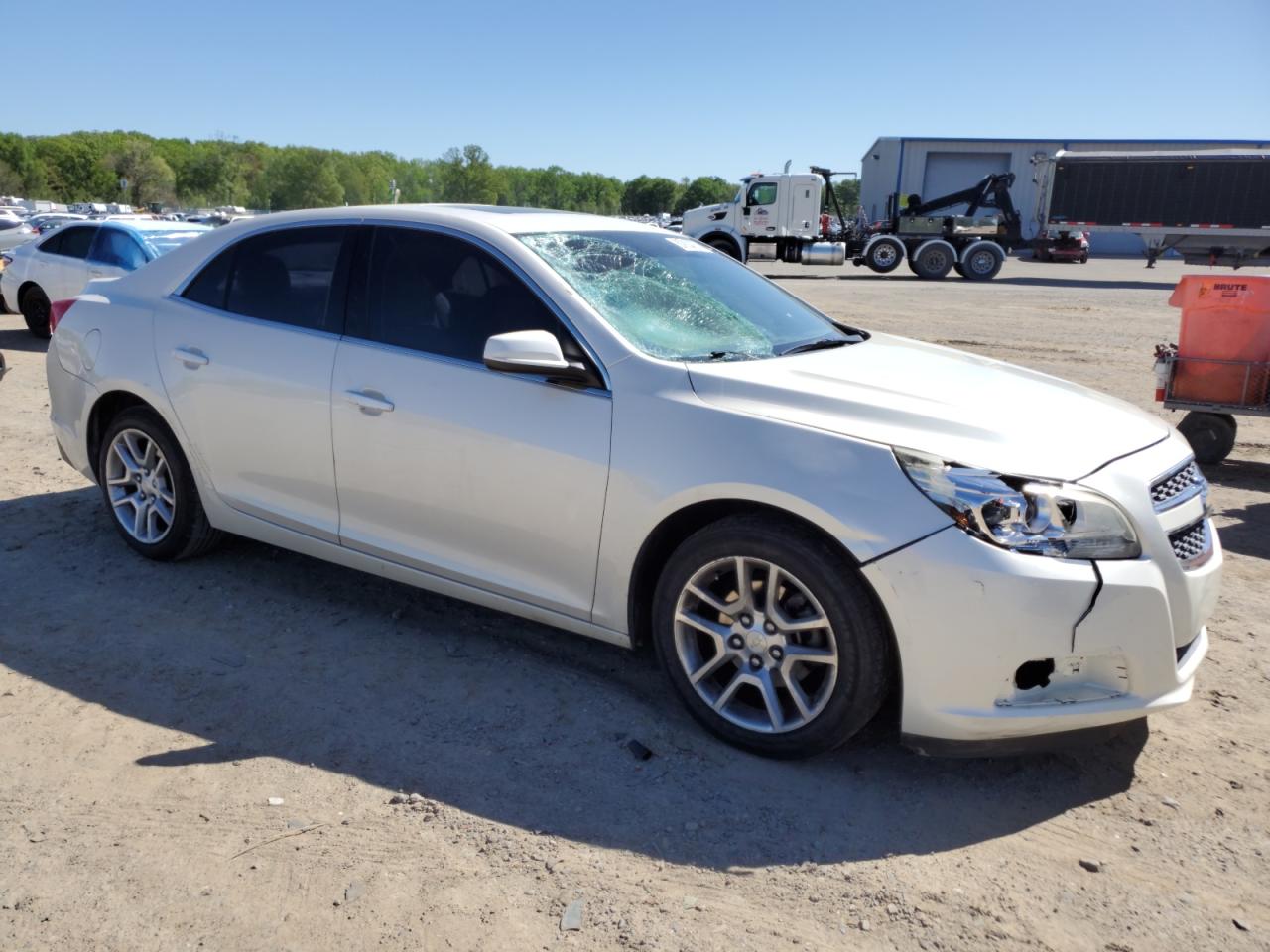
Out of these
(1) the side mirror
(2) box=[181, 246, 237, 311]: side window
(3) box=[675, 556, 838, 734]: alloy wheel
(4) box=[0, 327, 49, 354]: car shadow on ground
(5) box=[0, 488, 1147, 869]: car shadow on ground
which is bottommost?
(5) box=[0, 488, 1147, 869]: car shadow on ground

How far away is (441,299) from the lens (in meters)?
3.96

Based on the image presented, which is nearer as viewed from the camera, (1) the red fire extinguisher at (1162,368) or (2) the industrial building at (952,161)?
(1) the red fire extinguisher at (1162,368)

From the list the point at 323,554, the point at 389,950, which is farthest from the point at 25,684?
the point at 389,950

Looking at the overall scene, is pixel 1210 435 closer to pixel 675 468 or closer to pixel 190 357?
pixel 675 468

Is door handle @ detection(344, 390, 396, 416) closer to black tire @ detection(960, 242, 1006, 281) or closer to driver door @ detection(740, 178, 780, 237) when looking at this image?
driver door @ detection(740, 178, 780, 237)

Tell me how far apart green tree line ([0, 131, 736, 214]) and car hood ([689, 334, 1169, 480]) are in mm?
110046

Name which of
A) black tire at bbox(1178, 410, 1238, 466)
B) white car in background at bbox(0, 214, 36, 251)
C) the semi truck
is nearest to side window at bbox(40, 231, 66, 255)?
black tire at bbox(1178, 410, 1238, 466)

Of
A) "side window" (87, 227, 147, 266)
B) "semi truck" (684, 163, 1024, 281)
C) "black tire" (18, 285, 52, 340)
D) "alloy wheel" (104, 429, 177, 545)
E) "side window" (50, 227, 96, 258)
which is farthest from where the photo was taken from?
"semi truck" (684, 163, 1024, 281)

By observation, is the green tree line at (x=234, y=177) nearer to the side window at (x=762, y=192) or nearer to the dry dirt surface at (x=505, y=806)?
the side window at (x=762, y=192)

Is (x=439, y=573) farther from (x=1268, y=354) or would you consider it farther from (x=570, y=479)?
(x=1268, y=354)

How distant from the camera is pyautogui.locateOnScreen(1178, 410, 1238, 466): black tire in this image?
7.60m

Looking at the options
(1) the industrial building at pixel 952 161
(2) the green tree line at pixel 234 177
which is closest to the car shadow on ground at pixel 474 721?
(1) the industrial building at pixel 952 161

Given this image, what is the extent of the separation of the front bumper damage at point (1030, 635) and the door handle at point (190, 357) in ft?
10.1

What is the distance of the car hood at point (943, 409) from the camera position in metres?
3.07
